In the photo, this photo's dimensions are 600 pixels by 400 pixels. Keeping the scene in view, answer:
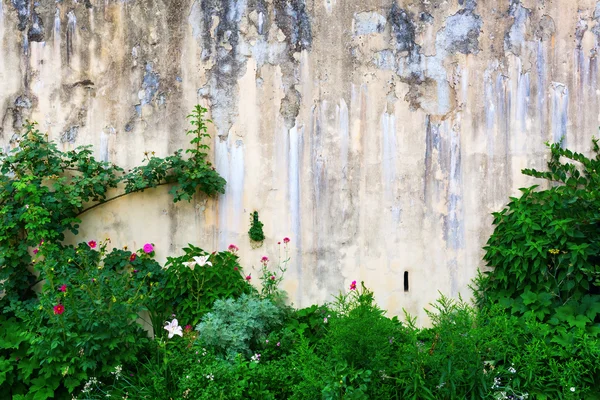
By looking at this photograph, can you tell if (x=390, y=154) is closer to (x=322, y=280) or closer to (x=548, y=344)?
(x=322, y=280)

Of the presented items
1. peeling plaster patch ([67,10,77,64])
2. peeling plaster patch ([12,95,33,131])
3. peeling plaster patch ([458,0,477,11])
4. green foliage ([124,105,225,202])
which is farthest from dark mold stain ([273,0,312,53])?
peeling plaster patch ([12,95,33,131])

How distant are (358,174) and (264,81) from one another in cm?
117

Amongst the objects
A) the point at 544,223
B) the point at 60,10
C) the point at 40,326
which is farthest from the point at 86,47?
the point at 544,223

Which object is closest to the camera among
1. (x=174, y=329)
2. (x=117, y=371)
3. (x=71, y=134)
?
(x=117, y=371)

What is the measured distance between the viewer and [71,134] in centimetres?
520

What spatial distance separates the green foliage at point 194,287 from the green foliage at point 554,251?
2076mm

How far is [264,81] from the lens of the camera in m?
5.09

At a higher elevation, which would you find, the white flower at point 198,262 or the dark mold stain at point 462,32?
the dark mold stain at point 462,32

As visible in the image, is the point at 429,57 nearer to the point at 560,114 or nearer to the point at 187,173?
the point at 560,114

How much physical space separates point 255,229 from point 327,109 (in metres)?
1.22

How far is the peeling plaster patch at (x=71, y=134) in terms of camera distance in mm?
5195

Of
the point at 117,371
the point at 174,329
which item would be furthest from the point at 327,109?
the point at 117,371

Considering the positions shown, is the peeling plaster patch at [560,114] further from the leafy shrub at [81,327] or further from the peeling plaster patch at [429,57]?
the leafy shrub at [81,327]

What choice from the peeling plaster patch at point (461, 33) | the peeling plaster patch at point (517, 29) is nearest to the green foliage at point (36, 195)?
the peeling plaster patch at point (461, 33)
